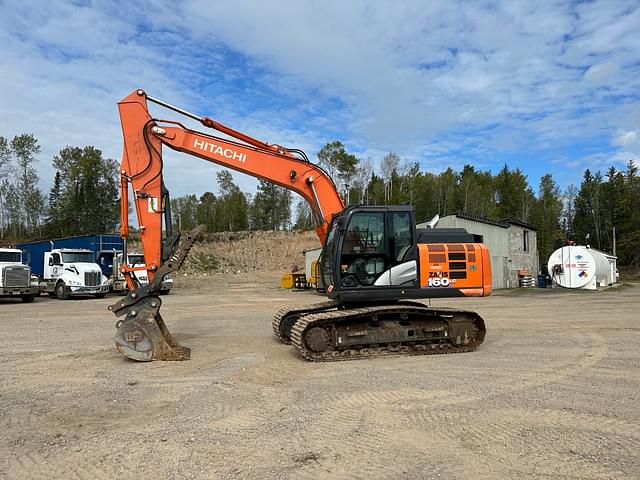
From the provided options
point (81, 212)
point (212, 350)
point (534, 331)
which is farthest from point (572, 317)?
point (81, 212)

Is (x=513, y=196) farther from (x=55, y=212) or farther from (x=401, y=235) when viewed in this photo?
(x=401, y=235)

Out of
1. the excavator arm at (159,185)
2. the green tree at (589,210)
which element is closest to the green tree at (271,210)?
the green tree at (589,210)

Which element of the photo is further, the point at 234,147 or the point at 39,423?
the point at 234,147

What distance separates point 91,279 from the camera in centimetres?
2714

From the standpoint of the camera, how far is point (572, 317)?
54.9 feet

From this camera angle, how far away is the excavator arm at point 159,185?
9.34 m

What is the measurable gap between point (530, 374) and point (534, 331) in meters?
5.44

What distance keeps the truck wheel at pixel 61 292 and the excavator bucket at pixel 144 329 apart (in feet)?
66.2

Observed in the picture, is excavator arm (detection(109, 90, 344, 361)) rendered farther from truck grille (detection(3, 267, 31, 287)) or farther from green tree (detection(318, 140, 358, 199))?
green tree (detection(318, 140, 358, 199))

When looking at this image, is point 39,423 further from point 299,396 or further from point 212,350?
point 212,350

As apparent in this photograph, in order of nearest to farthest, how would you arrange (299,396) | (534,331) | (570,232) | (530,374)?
(299,396), (530,374), (534,331), (570,232)

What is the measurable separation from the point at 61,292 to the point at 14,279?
3.18 metres

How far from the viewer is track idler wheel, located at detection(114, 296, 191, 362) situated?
9172 mm

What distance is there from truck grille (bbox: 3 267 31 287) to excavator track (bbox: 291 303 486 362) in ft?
67.0
